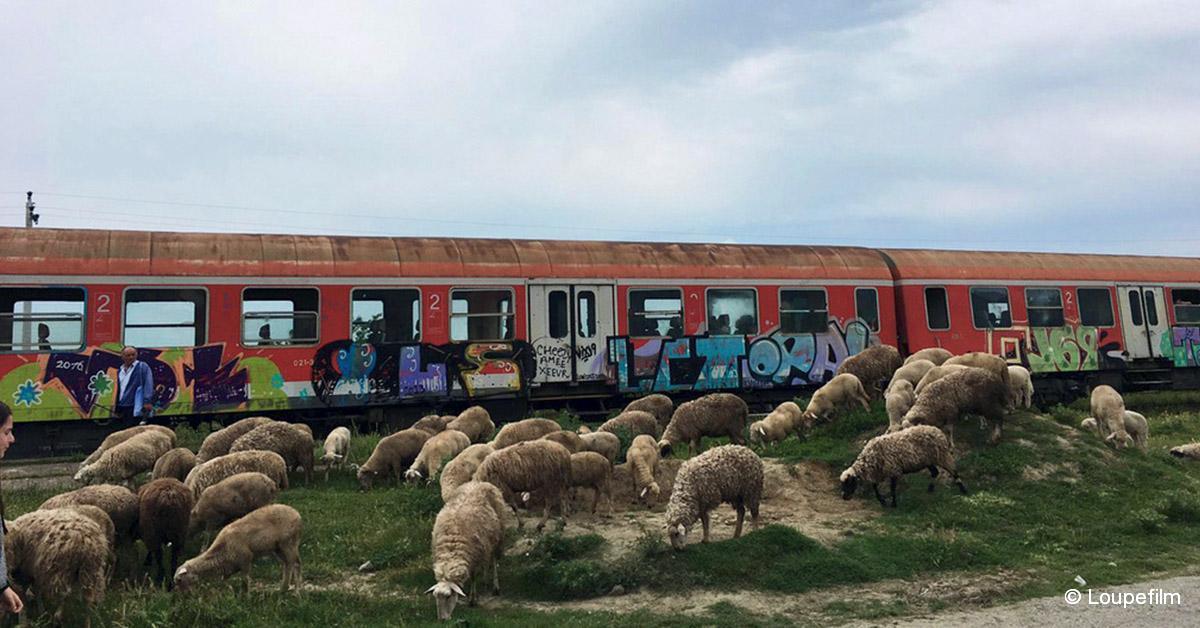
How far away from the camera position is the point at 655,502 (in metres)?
9.61

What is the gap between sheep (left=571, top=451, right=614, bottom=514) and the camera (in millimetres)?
9180

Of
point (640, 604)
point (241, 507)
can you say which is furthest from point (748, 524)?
point (241, 507)

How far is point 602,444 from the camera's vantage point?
1049 cm

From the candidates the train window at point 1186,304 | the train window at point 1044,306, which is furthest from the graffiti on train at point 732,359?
the train window at point 1186,304

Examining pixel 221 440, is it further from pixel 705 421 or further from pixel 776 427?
pixel 776 427

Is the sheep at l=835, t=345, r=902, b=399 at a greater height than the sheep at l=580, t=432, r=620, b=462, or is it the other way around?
the sheep at l=835, t=345, r=902, b=399

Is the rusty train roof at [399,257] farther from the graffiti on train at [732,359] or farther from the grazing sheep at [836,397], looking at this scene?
the grazing sheep at [836,397]

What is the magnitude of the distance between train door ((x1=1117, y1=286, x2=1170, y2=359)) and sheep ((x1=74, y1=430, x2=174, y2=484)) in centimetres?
2129

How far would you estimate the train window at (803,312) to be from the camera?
57.2 feet

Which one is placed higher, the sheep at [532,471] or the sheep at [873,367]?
the sheep at [873,367]

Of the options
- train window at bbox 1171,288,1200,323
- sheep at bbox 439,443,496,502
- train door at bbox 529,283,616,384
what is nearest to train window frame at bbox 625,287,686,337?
train door at bbox 529,283,616,384

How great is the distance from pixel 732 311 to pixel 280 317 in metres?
8.87

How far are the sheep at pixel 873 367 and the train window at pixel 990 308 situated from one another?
5.89 m

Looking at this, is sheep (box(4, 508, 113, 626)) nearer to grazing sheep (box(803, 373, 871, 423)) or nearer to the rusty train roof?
the rusty train roof
